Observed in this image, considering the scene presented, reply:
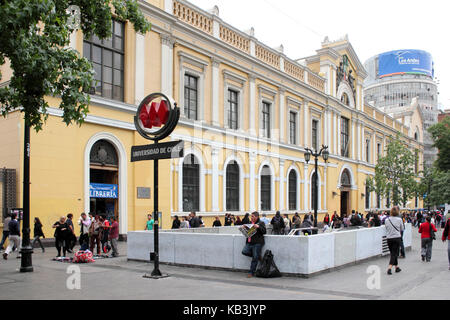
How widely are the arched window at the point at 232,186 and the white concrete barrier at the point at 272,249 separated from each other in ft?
→ 46.1

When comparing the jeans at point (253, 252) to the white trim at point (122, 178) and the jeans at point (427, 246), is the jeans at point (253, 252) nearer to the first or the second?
the jeans at point (427, 246)

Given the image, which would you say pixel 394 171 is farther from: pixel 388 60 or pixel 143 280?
pixel 388 60

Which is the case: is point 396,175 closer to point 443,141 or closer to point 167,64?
point 443,141

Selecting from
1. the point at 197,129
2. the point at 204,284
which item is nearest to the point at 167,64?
the point at 197,129

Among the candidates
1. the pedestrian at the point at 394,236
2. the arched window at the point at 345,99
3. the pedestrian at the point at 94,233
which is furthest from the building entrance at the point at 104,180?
the arched window at the point at 345,99

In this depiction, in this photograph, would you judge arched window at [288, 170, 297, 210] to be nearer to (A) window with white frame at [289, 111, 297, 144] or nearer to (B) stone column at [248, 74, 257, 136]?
(A) window with white frame at [289, 111, 297, 144]

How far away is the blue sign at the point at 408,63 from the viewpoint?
98.8 meters

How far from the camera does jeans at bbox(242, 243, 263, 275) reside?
11281mm

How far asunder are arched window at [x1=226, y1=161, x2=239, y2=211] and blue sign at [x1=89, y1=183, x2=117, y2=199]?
9.16 m

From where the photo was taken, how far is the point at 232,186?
28.8 meters

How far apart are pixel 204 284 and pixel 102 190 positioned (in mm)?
11381

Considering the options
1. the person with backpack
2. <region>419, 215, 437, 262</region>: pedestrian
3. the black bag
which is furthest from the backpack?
the black bag
